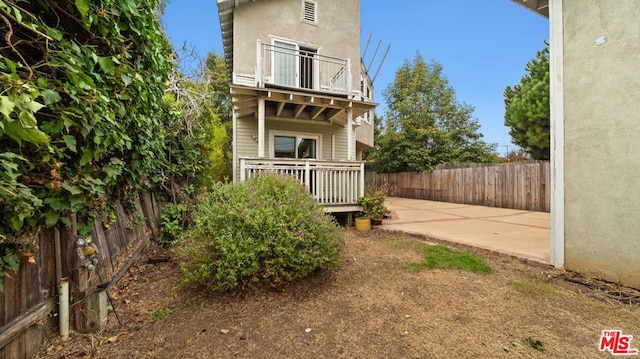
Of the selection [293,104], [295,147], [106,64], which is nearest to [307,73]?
[293,104]

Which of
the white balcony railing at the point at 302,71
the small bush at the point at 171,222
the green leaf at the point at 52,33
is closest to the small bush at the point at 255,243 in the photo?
the green leaf at the point at 52,33

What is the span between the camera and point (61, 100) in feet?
5.32

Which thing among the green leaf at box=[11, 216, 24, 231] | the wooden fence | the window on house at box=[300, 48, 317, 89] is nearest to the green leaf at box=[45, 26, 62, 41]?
the green leaf at box=[11, 216, 24, 231]

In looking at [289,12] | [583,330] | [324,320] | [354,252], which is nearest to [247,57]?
[289,12]

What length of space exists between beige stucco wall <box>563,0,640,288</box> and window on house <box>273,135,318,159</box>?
705 cm

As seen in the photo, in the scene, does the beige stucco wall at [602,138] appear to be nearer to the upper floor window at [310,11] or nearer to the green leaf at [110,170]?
the green leaf at [110,170]

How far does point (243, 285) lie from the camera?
8.39ft

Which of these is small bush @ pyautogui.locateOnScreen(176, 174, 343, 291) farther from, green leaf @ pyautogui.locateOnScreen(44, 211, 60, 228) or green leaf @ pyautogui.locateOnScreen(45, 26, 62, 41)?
green leaf @ pyautogui.locateOnScreen(45, 26, 62, 41)

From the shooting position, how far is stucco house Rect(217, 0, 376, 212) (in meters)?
6.82

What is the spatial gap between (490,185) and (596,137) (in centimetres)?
847

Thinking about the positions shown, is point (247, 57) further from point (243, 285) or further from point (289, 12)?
point (243, 285)

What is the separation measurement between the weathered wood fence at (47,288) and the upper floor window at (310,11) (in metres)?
9.02

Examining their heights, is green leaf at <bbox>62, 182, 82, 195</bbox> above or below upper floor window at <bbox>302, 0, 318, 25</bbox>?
below

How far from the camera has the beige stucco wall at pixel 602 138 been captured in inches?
104
